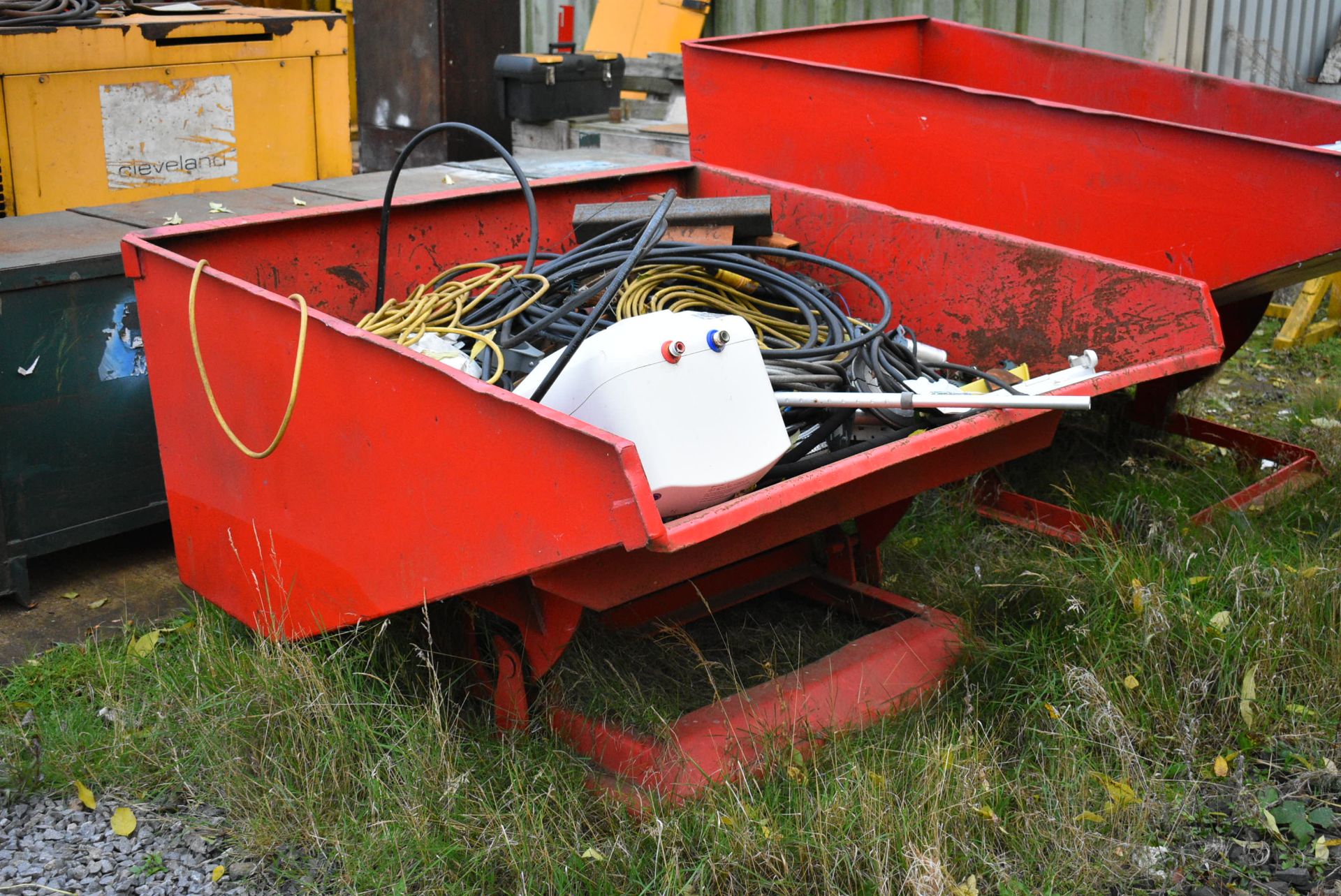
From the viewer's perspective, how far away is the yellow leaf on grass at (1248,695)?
2.89m

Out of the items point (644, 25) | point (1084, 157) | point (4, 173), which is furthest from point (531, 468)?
point (644, 25)

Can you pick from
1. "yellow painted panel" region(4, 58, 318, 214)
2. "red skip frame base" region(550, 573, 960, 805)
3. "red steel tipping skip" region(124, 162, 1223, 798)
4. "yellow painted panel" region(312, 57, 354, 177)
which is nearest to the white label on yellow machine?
"yellow painted panel" region(4, 58, 318, 214)

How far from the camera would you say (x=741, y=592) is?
127 inches

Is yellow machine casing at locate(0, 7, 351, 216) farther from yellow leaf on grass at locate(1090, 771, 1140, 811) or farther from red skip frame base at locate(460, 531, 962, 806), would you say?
yellow leaf on grass at locate(1090, 771, 1140, 811)

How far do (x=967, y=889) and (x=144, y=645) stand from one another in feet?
7.12

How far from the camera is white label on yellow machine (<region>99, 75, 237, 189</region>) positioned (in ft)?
15.0

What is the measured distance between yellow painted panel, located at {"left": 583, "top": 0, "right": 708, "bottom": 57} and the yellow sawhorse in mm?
4248

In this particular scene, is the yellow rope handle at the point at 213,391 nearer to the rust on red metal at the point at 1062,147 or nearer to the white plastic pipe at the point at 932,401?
the white plastic pipe at the point at 932,401

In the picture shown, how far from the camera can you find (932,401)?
8.68ft

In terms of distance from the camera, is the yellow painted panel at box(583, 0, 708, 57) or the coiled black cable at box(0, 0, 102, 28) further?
the yellow painted panel at box(583, 0, 708, 57)

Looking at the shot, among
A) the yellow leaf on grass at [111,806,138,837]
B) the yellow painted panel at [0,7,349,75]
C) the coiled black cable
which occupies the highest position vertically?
the coiled black cable

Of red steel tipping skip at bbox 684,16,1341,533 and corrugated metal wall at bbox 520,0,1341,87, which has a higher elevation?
corrugated metal wall at bbox 520,0,1341,87

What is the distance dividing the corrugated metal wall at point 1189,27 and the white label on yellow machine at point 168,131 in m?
4.40

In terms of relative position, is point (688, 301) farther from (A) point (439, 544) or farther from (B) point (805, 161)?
(B) point (805, 161)
